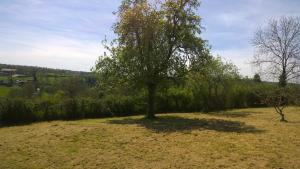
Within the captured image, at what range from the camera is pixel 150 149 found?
1042cm

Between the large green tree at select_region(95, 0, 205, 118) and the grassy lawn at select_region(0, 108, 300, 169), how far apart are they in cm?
555

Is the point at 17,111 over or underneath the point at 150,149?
over

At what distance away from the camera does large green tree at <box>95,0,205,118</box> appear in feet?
62.2

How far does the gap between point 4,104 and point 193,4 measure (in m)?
12.5

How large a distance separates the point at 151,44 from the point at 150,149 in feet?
32.5

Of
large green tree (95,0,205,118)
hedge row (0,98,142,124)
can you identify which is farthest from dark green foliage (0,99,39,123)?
large green tree (95,0,205,118)

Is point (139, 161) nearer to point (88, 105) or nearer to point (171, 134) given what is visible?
point (171, 134)

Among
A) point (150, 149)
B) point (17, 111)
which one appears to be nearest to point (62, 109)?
point (17, 111)

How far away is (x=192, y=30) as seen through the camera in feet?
66.7

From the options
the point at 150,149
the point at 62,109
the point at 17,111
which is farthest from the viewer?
the point at 62,109

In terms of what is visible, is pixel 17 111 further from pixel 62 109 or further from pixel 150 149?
pixel 150 149

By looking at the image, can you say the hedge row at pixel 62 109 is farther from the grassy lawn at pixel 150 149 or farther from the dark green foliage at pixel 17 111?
the grassy lawn at pixel 150 149

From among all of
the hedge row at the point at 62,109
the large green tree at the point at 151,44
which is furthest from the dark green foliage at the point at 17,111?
the large green tree at the point at 151,44

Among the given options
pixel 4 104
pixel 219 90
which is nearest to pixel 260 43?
pixel 219 90
